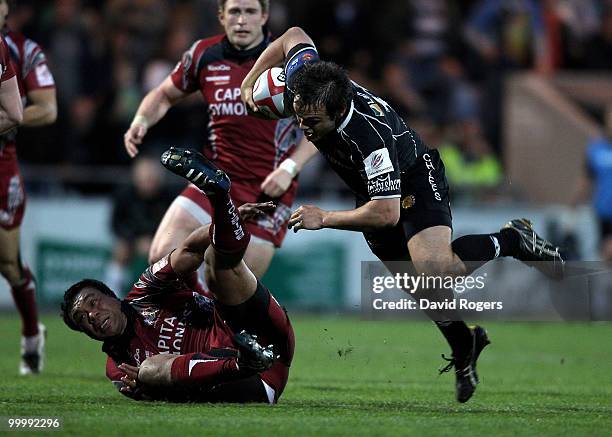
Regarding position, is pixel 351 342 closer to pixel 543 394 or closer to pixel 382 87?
pixel 543 394

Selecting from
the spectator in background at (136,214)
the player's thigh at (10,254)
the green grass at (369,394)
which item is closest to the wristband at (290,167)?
the green grass at (369,394)

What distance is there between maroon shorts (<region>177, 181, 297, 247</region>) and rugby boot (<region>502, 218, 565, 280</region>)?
74.2 inches

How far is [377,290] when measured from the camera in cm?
802

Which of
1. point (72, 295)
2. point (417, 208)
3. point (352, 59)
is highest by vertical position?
point (352, 59)

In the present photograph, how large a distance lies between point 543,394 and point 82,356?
4.36 meters

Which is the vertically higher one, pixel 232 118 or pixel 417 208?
pixel 232 118

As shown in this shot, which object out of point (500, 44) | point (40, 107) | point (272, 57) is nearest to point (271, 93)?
point (272, 57)

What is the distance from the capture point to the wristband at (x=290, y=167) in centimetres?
852

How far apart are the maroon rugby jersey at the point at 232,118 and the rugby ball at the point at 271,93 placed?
1.19 m

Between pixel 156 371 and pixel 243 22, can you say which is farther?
pixel 243 22

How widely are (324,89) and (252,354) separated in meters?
1.58

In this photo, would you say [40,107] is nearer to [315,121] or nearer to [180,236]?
[180,236]

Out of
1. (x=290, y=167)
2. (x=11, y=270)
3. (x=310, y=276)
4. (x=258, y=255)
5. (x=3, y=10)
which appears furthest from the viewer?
(x=310, y=276)

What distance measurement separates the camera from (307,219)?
6.89 metres
